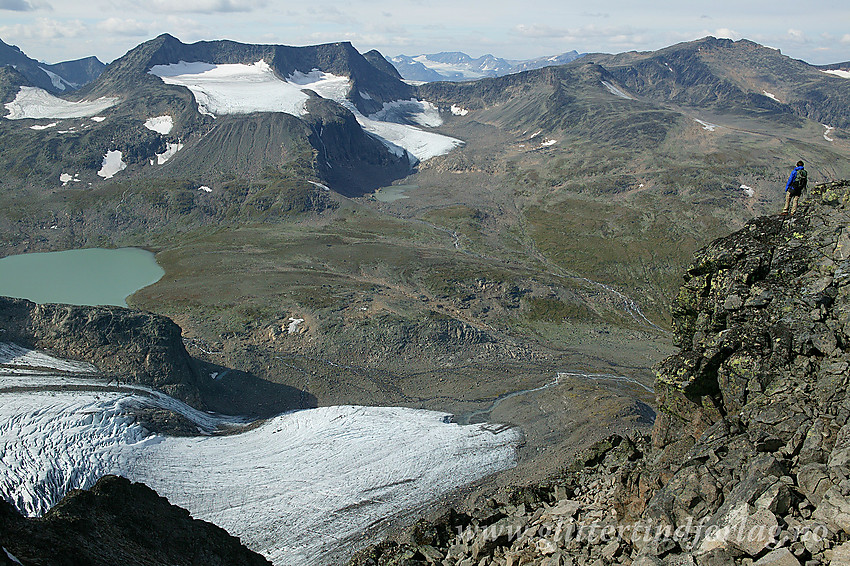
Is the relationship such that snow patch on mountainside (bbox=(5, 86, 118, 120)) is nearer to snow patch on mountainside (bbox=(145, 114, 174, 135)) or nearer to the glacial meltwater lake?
snow patch on mountainside (bbox=(145, 114, 174, 135))

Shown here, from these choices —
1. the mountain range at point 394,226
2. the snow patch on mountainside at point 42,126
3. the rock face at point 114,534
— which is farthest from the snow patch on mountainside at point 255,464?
the snow patch on mountainside at point 42,126

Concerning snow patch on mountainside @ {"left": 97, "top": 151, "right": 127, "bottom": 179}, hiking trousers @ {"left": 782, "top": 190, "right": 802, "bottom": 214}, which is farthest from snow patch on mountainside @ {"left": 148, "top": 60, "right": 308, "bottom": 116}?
hiking trousers @ {"left": 782, "top": 190, "right": 802, "bottom": 214}

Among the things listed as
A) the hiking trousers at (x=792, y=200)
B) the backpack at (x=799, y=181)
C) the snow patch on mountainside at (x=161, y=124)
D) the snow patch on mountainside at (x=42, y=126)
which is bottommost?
the hiking trousers at (x=792, y=200)

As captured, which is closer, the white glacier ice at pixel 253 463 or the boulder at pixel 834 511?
the boulder at pixel 834 511

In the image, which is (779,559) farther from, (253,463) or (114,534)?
(253,463)

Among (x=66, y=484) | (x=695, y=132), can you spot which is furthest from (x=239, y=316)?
(x=695, y=132)

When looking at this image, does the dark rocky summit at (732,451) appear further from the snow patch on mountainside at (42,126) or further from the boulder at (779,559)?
the snow patch on mountainside at (42,126)
